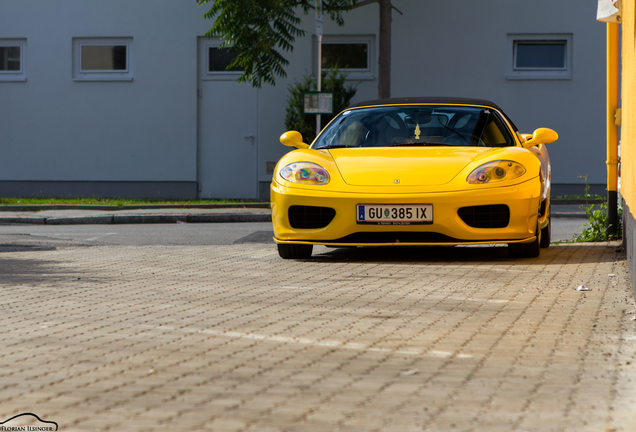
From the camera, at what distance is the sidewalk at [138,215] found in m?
13.7

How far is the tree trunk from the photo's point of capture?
1647cm

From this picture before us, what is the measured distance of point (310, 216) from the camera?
20.8ft

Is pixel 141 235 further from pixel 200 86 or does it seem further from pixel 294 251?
pixel 200 86

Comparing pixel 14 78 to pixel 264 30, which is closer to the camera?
pixel 264 30

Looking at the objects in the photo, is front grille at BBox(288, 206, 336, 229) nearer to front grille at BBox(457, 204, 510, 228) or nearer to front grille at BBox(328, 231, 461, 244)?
front grille at BBox(328, 231, 461, 244)

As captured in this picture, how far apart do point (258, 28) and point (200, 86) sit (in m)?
3.05

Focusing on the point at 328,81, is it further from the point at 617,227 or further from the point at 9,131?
the point at 617,227

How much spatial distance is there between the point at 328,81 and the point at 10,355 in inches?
557

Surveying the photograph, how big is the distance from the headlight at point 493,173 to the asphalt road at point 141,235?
3.59m

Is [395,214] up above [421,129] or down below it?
below

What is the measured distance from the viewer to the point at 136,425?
244cm

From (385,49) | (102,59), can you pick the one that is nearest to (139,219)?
(385,49)

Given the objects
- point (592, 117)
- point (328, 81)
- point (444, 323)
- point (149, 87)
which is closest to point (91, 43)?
point (149, 87)

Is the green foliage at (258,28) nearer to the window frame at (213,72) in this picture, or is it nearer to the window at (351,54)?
the window at (351,54)
